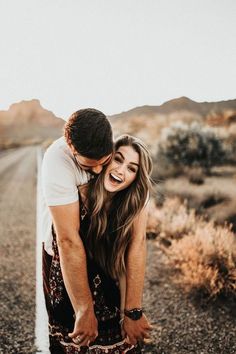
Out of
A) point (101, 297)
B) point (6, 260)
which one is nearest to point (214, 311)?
point (101, 297)

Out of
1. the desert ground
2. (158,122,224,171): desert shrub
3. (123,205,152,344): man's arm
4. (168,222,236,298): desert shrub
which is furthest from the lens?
(158,122,224,171): desert shrub

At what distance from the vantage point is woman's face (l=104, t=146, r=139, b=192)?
2385 millimetres

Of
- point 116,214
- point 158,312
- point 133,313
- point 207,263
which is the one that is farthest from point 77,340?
point 207,263

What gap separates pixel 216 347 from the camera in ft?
11.9

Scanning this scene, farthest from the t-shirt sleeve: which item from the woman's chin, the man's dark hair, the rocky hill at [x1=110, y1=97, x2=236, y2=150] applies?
the rocky hill at [x1=110, y1=97, x2=236, y2=150]

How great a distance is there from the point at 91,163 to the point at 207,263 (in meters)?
3.24

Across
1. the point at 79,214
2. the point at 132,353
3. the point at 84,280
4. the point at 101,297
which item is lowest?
the point at 132,353

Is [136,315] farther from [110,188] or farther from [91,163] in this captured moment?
[91,163]

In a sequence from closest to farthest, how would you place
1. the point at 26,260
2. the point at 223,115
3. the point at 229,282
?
the point at 229,282
the point at 26,260
the point at 223,115

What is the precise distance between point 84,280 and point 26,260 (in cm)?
372

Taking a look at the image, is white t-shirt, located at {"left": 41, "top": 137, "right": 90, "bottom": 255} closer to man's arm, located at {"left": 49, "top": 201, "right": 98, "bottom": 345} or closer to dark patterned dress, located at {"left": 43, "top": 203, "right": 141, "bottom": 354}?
man's arm, located at {"left": 49, "top": 201, "right": 98, "bottom": 345}

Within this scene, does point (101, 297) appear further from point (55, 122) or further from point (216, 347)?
point (55, 122)

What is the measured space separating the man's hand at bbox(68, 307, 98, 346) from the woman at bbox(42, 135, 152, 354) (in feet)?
0.11

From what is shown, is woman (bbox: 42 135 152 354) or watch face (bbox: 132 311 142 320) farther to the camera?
watch face (bbox: 132 311 142 320)
